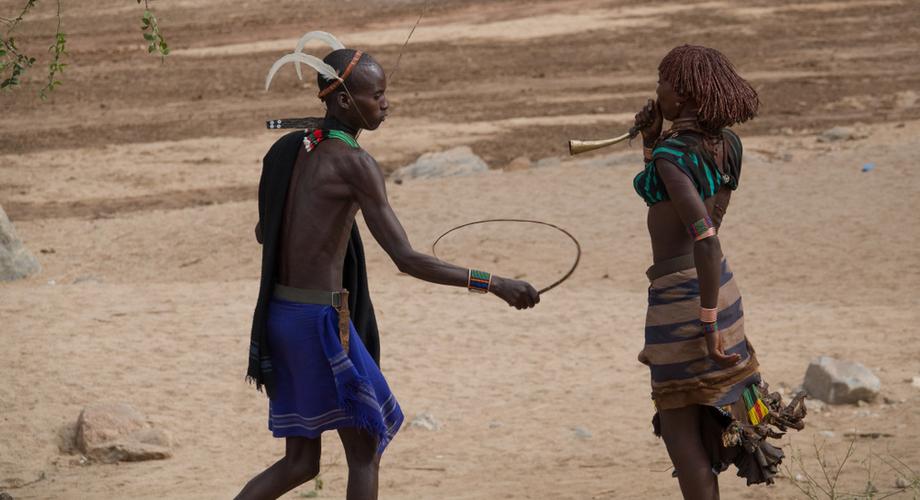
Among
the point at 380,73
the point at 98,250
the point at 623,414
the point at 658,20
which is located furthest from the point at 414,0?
the point at 380,73

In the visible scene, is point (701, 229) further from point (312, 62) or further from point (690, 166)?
point (312, 62)

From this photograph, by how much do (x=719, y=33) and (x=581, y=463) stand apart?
14.3m

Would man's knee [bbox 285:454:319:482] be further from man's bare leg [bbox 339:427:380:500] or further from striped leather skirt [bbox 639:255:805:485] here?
striped leather skirt [bbox 639:255:805:485]

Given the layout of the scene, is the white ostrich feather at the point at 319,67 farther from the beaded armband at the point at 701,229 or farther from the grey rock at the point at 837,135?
the grey rock at the point at 837,135

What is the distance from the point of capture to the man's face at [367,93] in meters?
3.86

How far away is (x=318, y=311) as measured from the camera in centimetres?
393

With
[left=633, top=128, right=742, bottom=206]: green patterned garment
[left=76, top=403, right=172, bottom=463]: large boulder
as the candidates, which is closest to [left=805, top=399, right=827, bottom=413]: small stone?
[left=633, top=128, right=742, bottom=206]: green patterned garment

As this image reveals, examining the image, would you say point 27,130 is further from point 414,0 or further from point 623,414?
point 623,414

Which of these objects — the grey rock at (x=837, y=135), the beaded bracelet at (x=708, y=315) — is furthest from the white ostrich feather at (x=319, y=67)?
the grey rock at (x=837, y=135)

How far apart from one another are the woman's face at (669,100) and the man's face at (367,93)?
0.82m

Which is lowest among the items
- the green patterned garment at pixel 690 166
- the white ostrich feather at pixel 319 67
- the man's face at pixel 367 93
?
the green patterned garment at pixel 690 166

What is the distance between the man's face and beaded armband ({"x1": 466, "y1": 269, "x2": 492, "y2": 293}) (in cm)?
52

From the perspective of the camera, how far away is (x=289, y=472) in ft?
13.2

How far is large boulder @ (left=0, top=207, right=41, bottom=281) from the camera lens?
9.75 m
